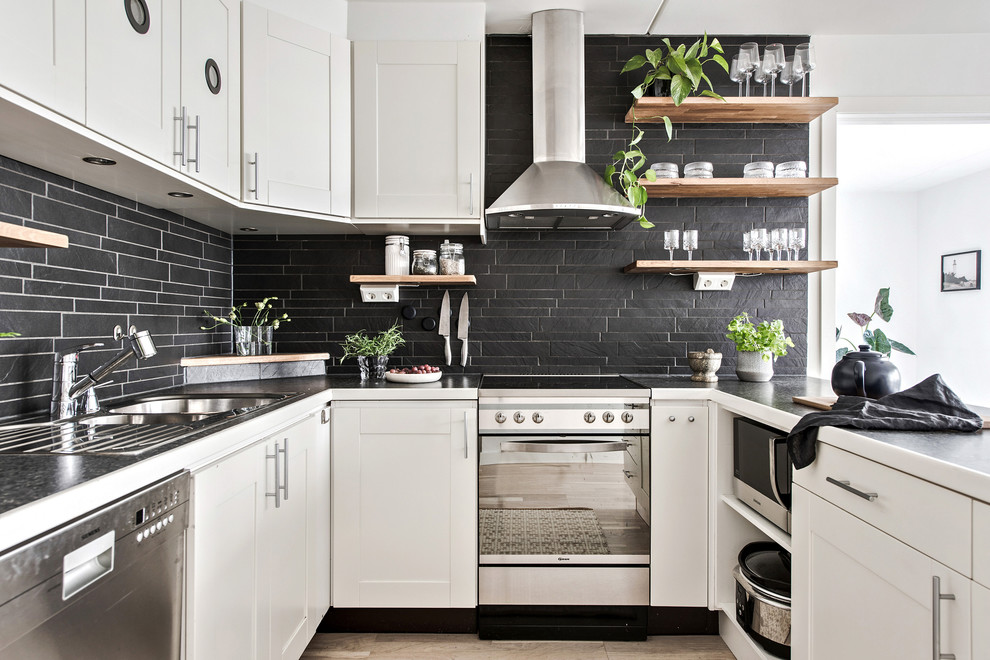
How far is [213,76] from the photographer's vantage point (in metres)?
1.95

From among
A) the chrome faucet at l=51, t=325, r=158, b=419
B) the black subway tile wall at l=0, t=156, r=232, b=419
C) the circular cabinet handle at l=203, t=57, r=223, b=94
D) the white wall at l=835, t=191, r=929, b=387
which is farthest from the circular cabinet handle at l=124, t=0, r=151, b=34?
the white wall at l=835, t=191, r=929, b=387

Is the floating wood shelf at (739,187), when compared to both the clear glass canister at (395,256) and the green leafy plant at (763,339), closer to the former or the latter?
the green leafy plant at (763,339)

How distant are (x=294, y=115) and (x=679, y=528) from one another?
231 cm

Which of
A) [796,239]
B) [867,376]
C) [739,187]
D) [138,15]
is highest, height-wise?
[138,15]

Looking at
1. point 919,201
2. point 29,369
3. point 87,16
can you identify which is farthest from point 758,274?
point 919,201

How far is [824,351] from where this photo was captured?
9.05 ft

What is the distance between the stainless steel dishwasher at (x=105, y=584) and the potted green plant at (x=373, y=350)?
142 centimetres

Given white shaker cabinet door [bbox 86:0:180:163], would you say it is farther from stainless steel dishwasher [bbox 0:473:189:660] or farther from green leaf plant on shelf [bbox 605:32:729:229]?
green leaf plant on shelf [bbox 605:32:729:229]

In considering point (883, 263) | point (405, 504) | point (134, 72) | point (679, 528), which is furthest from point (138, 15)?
point (883, 263)

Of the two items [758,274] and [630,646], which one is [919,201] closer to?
[758,274]

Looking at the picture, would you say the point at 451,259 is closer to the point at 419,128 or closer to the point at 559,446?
the point at 419,128

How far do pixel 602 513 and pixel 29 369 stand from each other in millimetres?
1982

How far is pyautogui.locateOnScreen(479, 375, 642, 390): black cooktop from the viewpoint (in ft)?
7.32

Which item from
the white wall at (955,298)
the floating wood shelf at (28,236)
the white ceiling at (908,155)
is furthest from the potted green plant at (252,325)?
the white wall at (955,298)
